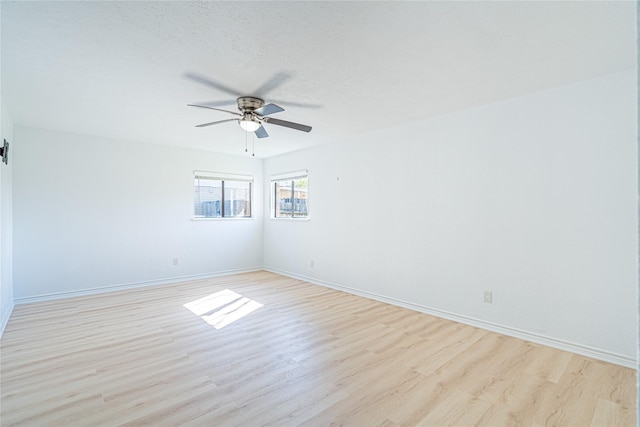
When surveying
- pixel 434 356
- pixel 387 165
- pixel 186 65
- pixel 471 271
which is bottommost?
pixel 434 356

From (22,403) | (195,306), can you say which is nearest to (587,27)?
(22,403)

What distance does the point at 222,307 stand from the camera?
13.1 ft

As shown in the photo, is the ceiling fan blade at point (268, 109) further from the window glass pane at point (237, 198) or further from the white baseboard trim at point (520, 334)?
the window glass pane at point (237, 198)

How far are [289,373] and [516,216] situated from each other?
2558mm

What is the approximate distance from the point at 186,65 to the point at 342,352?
104 inches

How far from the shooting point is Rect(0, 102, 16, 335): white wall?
315 cm

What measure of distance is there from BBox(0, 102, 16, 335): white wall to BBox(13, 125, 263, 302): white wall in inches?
11.4

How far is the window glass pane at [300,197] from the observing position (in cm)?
576

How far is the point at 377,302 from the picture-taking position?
426 centimetres

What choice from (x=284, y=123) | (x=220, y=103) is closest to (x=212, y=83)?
(x=220, y=103)

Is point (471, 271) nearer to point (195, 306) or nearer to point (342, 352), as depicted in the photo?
point (342, 352)

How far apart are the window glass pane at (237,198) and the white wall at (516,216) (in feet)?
8.43

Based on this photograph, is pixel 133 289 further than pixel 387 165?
Yes

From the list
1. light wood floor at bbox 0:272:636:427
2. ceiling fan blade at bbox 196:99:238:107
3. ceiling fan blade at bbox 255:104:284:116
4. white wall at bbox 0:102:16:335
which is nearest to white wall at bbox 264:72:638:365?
light wood floor at bbox 0:272:636:427
